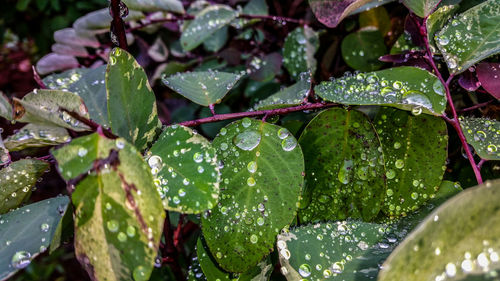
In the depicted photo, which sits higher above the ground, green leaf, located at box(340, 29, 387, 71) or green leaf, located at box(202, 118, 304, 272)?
green leaf, located at box(340, 29, 387, 71)

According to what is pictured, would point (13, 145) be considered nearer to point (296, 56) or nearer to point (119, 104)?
point (119, 104)

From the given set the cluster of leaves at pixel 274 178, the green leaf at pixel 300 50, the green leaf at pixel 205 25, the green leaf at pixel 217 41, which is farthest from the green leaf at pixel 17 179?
the green leaf at pixel 217 41

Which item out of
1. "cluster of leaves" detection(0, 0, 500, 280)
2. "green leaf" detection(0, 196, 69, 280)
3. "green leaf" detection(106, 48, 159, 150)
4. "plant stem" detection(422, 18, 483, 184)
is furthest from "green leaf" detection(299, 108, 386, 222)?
"green leaf" detection(0, 196, 69, 280)

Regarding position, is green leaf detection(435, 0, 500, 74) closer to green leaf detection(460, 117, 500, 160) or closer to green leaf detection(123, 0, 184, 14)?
green leaf detection(460, 117, 500, 160)

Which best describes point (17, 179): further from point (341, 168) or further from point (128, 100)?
point (341, 168)

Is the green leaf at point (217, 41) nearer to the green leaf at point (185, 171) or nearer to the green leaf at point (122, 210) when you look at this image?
Result: the green leaf at point (185, 171)

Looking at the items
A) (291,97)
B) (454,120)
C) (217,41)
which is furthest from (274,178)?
(217,41)

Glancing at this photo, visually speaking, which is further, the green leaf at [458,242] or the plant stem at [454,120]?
the plant stem at [454,120]
